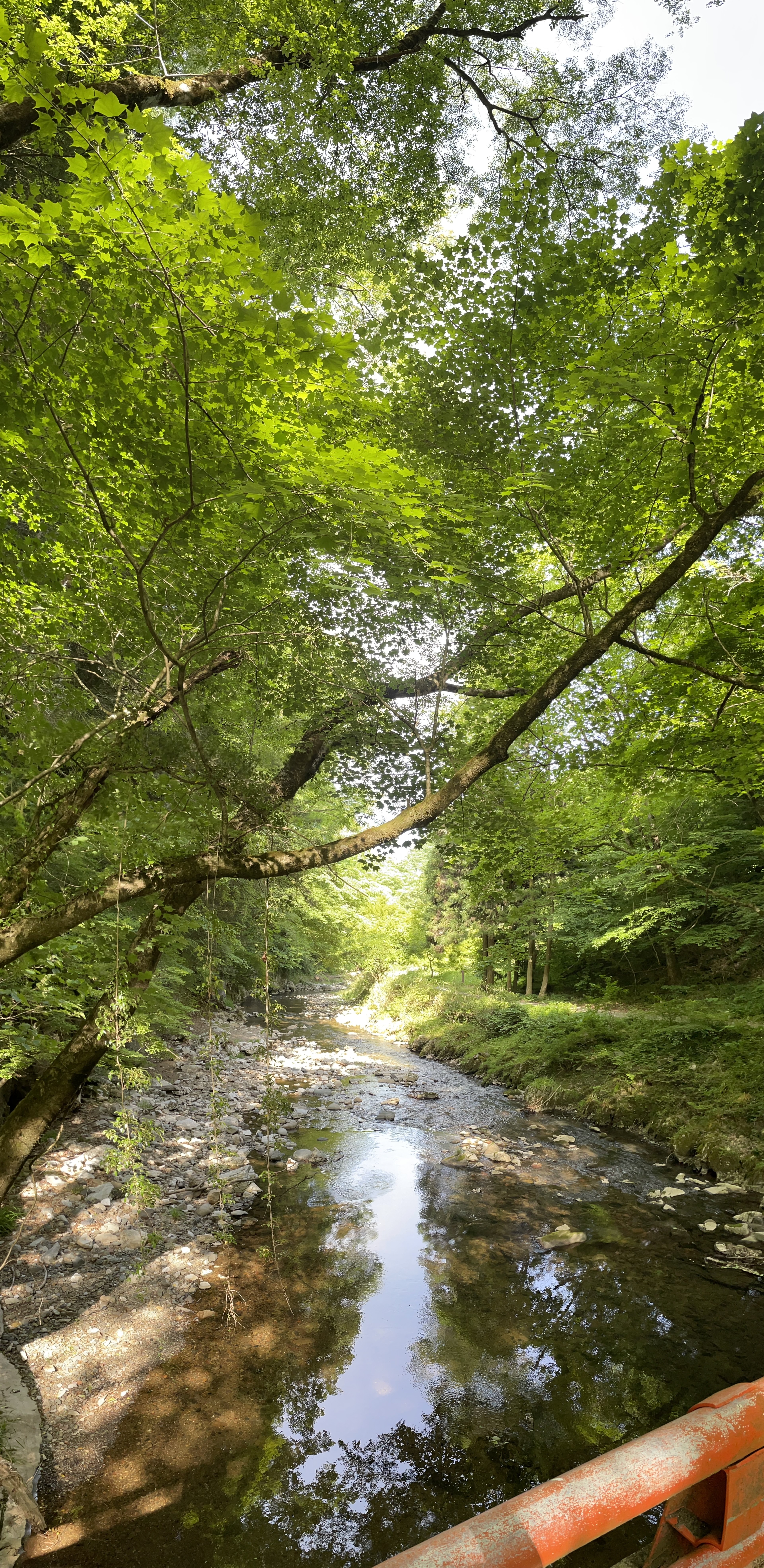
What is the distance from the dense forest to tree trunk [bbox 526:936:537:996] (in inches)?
348

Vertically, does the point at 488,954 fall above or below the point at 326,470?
below

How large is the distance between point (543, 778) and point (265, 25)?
23.8ft

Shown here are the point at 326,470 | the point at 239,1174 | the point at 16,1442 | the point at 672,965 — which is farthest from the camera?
the point at 672,965

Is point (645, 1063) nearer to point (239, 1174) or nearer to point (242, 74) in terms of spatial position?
point (239, 1174)

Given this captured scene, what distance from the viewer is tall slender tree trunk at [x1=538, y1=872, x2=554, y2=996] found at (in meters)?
14.5

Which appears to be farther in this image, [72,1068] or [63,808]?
[72,1068]

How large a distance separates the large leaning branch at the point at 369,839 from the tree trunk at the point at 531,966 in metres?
13.3

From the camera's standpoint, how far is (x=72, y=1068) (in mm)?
4141

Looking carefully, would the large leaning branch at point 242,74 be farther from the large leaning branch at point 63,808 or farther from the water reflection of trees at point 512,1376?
the water reflection of trees at point 512,1376

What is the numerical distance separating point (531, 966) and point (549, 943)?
1048 mm

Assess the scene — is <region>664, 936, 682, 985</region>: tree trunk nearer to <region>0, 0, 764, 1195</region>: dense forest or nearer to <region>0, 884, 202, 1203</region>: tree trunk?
<region>0, 0, 764, 1195</region>: dense forest

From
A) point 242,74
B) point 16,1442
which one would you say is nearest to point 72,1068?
point 16,1442

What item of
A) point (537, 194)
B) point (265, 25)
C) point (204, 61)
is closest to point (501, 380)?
point (537, 194)

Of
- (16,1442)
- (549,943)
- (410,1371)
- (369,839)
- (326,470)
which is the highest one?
(326,470)
